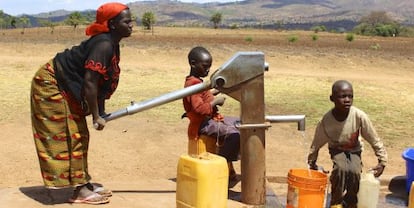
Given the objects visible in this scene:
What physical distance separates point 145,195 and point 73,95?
972 millimetres

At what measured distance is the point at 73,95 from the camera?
11.9ft

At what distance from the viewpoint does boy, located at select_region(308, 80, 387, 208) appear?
12.9 ft

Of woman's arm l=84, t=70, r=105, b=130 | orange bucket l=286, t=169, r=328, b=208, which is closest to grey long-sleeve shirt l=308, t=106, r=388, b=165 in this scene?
orange bucket l=286, t=169, r=328, b=208

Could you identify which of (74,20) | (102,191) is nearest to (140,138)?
(102,191)

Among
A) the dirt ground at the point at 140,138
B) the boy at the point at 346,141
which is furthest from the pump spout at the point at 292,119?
the dirt ground at the point at 140,138

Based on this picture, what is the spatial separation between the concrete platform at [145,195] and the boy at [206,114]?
1.32 ft

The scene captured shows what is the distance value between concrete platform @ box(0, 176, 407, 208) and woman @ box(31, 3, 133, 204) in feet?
0.96

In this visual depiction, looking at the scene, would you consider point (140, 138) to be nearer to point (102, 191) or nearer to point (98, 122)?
point (102, 191)

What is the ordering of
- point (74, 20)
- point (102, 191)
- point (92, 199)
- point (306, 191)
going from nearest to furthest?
point (306, 191) → point (92, 199) → point (102, 191) → point (74, 20)

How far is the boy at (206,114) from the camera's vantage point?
4012 millimetres

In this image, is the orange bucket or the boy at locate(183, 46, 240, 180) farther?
the boy at locate(183, 46, 240, 180)

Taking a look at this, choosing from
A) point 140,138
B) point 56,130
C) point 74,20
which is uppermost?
point 74,20

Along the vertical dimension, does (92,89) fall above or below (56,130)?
above

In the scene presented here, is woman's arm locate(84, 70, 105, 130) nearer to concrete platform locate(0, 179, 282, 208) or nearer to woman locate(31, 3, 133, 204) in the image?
woman locate(31, 3, 133, 204)
